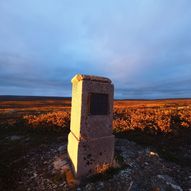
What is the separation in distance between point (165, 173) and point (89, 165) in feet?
9.67

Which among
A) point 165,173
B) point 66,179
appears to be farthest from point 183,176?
point 66,179

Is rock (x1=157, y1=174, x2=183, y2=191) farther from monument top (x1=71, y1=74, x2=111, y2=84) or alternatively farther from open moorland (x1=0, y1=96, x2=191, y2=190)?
monument top (x1=71, y1=74, x2=111, y2=84)

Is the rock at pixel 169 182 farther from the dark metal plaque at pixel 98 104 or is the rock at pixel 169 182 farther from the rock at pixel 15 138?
the rock at pixel 15 138

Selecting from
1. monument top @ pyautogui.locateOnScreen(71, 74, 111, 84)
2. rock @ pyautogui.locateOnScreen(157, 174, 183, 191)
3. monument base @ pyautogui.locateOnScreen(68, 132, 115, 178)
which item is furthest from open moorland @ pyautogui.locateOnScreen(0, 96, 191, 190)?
monument top @ pyautogui.locateOnScreen(71, 74, 111, 84)

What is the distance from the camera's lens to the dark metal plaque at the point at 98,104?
665cm

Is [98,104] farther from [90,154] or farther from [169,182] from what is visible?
[169,182]

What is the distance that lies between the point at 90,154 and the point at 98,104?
1775 millimetres

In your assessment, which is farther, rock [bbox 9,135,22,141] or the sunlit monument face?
rock [bbox 9,135,22,141]

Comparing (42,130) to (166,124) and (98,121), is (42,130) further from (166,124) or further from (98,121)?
(166,124)

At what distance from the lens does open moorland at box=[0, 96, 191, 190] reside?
6277 millimetres

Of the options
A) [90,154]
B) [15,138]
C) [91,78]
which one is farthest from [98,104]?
[15,138]

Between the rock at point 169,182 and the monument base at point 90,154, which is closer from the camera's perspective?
the rock at point 169,182

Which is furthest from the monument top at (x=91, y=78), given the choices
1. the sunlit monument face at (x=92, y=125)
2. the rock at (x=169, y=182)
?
the rock at (x=169, y=182)

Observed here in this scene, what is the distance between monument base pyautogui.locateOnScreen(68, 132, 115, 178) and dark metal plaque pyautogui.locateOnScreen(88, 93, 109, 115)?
97 centimetres
